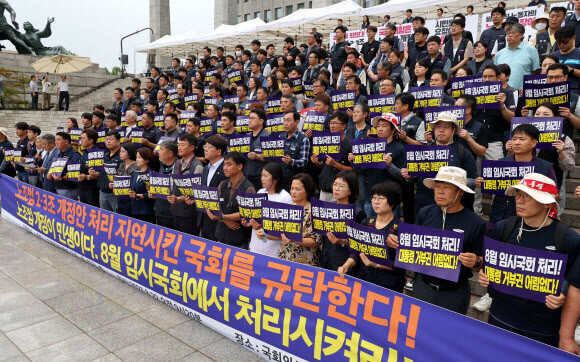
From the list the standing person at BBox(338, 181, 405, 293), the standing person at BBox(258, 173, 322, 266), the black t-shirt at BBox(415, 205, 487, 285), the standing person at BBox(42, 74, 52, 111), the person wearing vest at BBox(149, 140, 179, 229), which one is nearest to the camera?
the black t-shirt at BBox(415, 205, 487, 285)

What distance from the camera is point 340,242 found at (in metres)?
4.22

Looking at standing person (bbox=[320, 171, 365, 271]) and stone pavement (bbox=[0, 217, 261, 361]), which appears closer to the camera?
standing person (bbox=[320, 171, 365, 271])

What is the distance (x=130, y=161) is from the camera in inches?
279

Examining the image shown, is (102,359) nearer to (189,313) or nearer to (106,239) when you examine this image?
(189,313)

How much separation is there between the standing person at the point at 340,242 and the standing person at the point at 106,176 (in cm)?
444

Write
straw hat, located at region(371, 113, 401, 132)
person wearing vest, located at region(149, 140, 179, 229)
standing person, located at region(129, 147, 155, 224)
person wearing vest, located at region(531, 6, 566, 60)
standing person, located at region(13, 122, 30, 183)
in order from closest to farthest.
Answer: straw hat, located at region(371, 113, 401, 132) < person wearing vest, located at region(149, 140, 179, 229) < standing person, located at region(129, 147, 155, 224) < person wearing vest, located at region(531, 6, 566, 60) < standing person, located at region(13, 122, 30, 183)

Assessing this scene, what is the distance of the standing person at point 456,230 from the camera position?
3465 millimetres

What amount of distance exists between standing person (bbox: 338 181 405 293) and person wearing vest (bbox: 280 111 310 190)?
249 centimetres

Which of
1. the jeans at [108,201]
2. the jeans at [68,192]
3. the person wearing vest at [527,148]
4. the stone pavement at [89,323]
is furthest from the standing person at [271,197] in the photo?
the jeans at [68,192]

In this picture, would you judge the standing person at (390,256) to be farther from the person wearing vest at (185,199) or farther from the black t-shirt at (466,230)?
the person wearing vest at (185,199)

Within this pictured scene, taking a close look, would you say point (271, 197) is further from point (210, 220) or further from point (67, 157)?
point (67, 157)

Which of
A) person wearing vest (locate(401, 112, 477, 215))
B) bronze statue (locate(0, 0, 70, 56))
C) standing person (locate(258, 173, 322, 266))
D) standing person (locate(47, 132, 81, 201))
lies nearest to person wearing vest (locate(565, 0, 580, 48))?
person wearing vest (locate(401, 112, 477, 215))

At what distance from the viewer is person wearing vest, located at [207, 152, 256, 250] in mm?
5402

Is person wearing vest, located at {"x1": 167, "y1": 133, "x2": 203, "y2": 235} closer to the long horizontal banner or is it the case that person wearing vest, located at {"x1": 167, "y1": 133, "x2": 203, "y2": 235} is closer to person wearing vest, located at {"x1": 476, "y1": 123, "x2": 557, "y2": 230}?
the long horizontal banner
